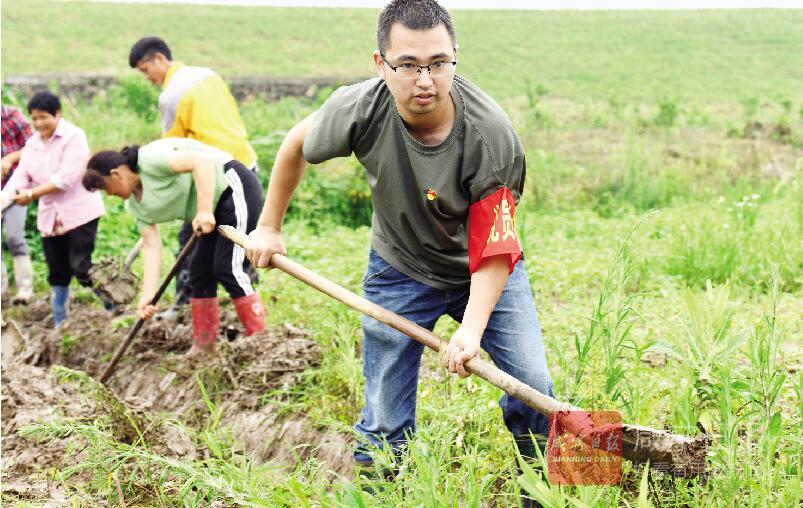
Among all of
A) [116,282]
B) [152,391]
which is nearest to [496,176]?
[152,391]

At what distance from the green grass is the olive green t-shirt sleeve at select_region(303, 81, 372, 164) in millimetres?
15475

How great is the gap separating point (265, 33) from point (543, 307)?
67.6 ft

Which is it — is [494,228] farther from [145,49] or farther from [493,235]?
[145,49]

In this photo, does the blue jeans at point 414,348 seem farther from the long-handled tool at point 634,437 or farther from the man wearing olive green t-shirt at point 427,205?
the long-handled tool at point 634,437

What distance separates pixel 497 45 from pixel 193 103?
1938 centimetres

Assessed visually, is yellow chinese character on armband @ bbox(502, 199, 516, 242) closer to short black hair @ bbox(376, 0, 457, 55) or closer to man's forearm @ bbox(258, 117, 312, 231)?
short black hair @ bbox(376, 0, 457, 55)

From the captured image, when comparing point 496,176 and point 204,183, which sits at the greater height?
point 496,176

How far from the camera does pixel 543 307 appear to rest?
Result: 5270 mm

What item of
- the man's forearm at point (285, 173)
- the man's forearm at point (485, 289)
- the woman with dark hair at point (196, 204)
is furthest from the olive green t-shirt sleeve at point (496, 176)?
the woman with dark hair at point (196, 204)

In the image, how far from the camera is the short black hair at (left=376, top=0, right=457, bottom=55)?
2529 mm

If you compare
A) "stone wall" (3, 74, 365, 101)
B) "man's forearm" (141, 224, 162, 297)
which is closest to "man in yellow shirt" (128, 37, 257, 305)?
"man's forearm" (141, 224, 162, 297)

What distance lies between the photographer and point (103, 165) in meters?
4.72

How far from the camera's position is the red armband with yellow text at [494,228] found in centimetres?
265

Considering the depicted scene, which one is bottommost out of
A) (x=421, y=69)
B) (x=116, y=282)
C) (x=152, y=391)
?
(x=152, y=391)
